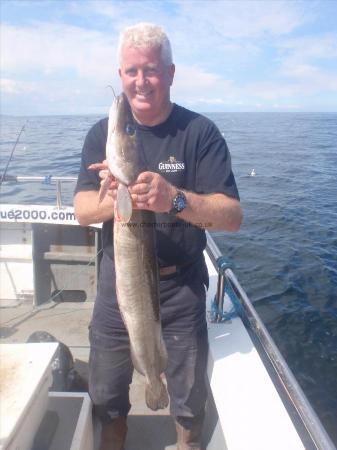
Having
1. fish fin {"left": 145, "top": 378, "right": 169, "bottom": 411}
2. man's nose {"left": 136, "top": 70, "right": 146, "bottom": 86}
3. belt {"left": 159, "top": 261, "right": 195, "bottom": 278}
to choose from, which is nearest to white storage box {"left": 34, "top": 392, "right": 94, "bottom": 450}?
fish fin {"left": 145, "top": 378, "right": 169, "bottom": 411}

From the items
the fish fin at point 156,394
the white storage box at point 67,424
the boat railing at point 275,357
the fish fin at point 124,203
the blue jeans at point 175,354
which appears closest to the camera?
the boat railing at point 275,357

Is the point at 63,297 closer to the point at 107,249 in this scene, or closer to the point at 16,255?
the point at 16,255

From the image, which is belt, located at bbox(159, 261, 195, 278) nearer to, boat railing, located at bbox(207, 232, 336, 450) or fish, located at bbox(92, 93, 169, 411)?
fish, located at bbox(92, 93, 169, 411)

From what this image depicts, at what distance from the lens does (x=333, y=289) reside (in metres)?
8.48

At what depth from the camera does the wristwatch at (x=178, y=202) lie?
7.52 feet

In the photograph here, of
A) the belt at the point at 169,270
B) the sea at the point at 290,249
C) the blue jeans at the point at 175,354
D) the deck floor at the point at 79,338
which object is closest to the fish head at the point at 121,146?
the belt at the point at 169,270

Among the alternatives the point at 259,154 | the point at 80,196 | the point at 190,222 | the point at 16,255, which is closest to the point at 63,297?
the point at 16,255

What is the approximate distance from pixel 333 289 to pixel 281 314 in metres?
1.62

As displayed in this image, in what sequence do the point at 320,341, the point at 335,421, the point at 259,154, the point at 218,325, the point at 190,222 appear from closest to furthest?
the point at 190,222, the point at 218,325, the point at 335,421, the point at 320,341, the point at 259,154

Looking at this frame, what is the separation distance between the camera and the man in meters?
2.55

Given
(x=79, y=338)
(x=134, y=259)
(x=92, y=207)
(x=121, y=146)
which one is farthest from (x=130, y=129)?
(x=79, y=338)

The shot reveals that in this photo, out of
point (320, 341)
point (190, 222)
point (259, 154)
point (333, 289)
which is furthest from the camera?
point (259, 154)

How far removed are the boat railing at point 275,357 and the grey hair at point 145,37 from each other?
1.84m

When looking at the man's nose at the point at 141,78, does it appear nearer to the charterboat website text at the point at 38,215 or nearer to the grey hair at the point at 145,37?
the grey hair at the point at 145,37
